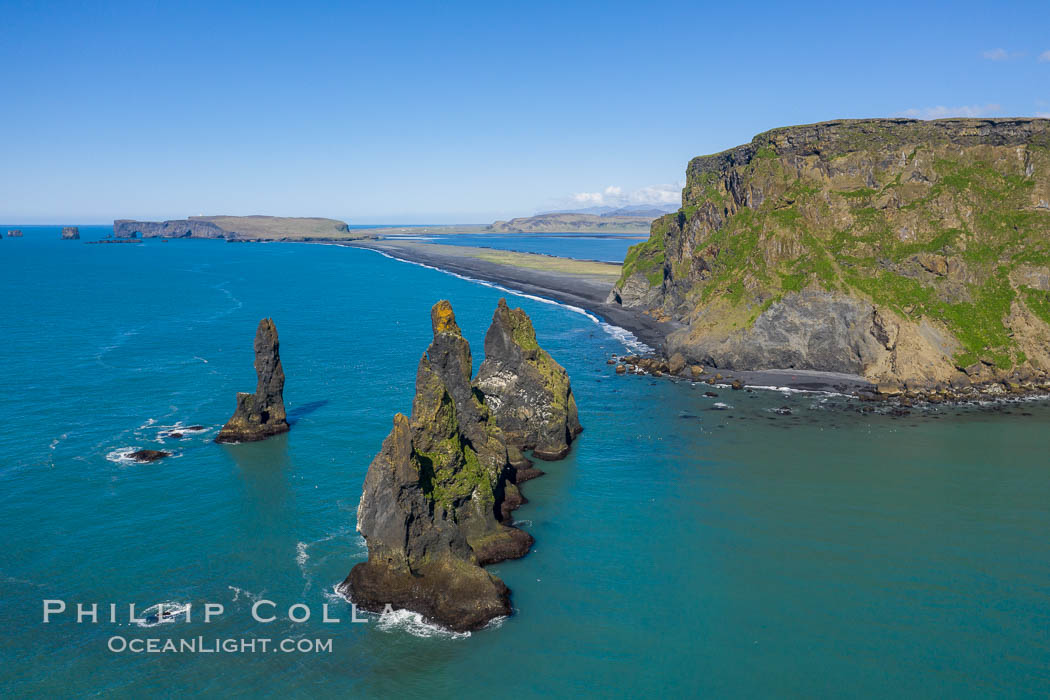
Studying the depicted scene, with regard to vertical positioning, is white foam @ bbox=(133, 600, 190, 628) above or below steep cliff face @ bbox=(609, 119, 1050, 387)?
below

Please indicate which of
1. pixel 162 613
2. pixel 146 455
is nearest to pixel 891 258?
pixel 146 455

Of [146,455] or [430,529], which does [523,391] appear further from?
[146,455]

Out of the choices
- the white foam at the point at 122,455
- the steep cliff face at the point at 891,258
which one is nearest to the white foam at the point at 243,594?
the white foam at the point at 122,455

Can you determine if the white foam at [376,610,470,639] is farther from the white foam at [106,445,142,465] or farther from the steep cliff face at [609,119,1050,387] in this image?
the steep cliff face at [609,119,1050,387]

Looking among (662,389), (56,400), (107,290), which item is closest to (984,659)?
(662,389)

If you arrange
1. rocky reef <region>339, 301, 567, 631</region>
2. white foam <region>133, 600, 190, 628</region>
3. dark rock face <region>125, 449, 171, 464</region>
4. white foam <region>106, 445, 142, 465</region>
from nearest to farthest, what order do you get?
white foam <region>133, 600, 190, 628</region> < rocky reef <region>339, 301, 567, 631</region> < white foam <region>106, 445, 142, 465</region> < dark rock face <region>125, 449, 171, 464</region>

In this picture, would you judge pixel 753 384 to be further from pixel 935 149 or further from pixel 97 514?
pixel 97 514

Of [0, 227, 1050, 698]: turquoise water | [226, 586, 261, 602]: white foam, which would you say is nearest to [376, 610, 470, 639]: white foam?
[0, 227, 1050, 698]: turquoise water
